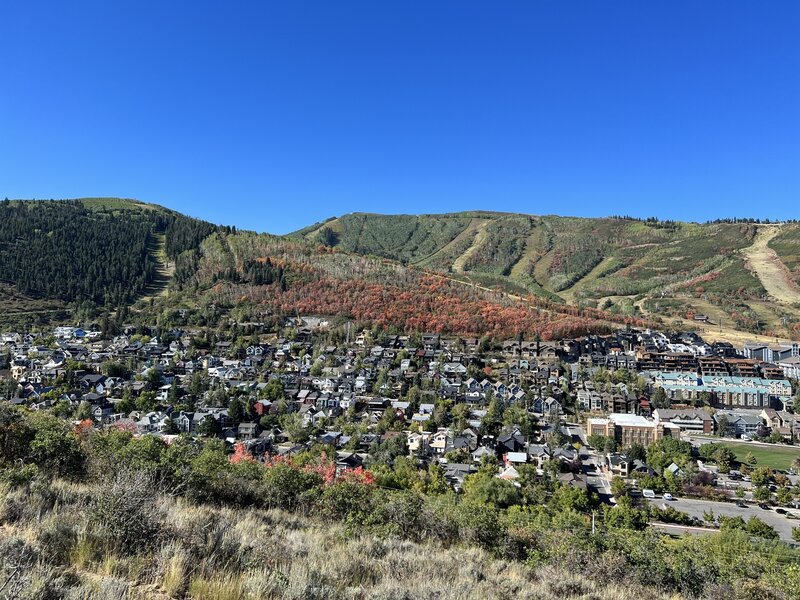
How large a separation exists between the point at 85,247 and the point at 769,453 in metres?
95.7

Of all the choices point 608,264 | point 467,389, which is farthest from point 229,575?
point 608,264

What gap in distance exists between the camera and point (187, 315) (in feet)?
170

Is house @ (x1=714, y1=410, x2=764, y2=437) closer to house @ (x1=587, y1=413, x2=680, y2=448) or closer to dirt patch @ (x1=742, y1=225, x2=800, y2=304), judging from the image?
house @ (x1=587, y1=413, x2=680, y2=448)

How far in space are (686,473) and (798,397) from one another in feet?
58.7

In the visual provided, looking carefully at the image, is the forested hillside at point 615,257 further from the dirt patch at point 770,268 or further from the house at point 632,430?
the house at point 632,430

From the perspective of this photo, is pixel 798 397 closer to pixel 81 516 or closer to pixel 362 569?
pixel 362 569

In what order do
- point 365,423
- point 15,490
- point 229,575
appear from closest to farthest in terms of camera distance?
point 229,575, point 15,490, point 365,423

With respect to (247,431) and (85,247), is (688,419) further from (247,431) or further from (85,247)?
(85,247)

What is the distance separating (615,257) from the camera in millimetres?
110000

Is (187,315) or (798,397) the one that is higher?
(187,315)

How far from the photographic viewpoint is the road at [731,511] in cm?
1536

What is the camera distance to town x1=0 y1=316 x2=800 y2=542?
18.7 meters

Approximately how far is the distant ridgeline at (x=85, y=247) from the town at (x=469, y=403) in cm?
2300

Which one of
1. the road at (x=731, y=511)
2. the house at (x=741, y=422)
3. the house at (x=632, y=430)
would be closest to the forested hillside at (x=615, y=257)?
the house at (x=741, y=422)
